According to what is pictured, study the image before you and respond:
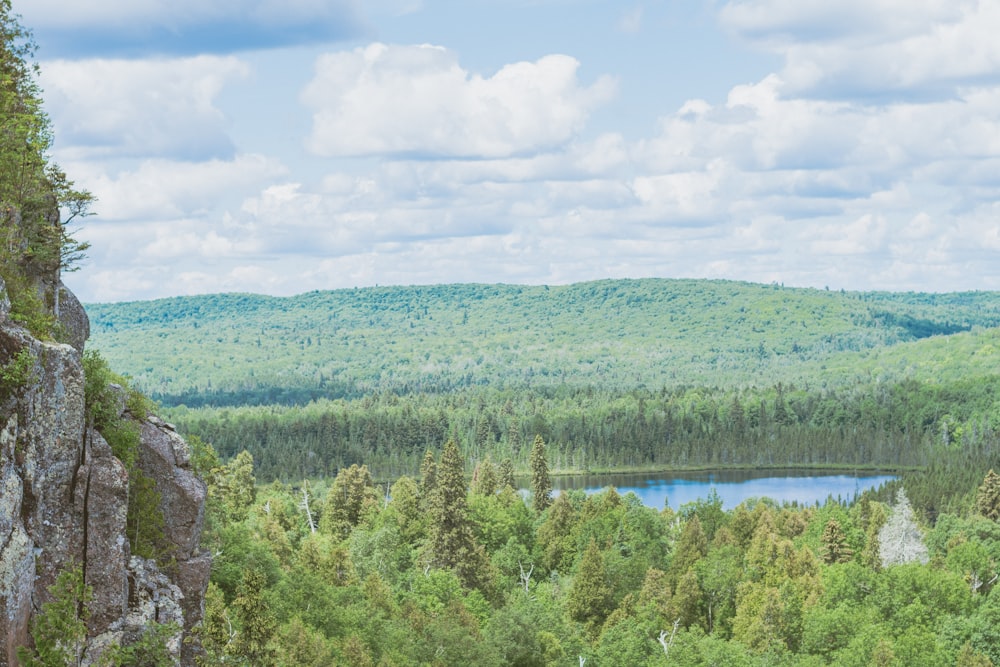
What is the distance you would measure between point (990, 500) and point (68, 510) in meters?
112

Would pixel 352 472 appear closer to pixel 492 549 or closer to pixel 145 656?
pixel 492 549

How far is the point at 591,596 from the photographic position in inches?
3543

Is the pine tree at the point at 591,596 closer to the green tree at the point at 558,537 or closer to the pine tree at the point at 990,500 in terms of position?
the green tree at the point at 558,537

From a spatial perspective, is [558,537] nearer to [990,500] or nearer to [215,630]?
[990,500]

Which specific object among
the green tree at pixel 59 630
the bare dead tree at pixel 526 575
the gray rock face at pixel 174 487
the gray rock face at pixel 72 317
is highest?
the gray rock face at pixel 72 317

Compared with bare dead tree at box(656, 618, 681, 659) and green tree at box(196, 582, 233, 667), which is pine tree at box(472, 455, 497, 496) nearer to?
bare dead tree at box(656, 618, 681, 659)

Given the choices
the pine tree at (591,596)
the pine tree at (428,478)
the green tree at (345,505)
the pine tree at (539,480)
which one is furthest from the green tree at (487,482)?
the pine tree at (591,596)

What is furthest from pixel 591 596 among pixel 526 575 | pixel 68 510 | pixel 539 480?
pixel 68 510

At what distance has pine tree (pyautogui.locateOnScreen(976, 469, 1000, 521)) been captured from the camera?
119m

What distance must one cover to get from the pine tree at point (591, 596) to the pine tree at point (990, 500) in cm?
4959

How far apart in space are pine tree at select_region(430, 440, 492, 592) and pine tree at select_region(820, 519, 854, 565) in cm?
3391

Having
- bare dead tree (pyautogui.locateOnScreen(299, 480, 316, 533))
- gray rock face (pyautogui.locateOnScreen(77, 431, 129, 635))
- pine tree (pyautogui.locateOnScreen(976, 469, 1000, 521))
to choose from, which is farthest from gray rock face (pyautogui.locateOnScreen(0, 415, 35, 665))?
pine tree (pyautogui.locateOnScreen(976, 469, 1000, 521))

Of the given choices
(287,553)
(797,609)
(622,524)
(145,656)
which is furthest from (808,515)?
(145,656)

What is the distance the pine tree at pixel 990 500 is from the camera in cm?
11938
